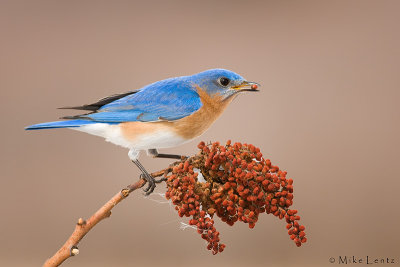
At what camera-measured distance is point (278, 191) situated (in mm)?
1314

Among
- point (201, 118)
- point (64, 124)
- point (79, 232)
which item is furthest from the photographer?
point (201, 118)

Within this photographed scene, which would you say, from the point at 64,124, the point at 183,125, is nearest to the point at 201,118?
the point at 183,125

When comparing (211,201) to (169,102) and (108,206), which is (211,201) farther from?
(169,102)

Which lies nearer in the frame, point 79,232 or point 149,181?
point 79,232

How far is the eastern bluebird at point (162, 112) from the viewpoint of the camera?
69.2 inches

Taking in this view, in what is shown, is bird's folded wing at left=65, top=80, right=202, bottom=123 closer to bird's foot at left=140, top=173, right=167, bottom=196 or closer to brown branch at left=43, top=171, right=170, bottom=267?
bird's foot at left=140, top=173, right=167, bottom=196

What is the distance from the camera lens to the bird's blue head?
1808mm

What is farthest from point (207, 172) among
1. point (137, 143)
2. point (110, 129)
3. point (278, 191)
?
point (110, 129)

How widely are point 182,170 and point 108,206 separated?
243 mm

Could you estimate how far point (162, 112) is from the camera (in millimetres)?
1816

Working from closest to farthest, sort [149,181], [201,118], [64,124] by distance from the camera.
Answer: [149,181] < [64,124] < [201,118]

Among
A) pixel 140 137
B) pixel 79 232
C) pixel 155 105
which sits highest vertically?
pixel 155 105

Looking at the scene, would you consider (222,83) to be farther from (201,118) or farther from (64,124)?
(64,124)

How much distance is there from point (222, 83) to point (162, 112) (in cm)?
27
